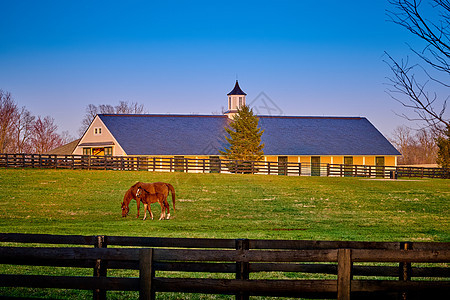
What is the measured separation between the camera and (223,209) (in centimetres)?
3080

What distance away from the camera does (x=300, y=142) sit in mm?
70000

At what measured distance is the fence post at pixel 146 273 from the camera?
7.32 metres

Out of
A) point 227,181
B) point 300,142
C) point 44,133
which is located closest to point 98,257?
point 227,181

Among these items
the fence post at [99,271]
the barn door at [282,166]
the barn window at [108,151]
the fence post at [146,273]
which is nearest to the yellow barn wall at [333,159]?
the barn door at [282,166]

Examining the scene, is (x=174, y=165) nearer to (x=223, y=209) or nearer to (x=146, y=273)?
(x=223, y=209)

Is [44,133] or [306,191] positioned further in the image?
[44,133]

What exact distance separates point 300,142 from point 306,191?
30.1 metres

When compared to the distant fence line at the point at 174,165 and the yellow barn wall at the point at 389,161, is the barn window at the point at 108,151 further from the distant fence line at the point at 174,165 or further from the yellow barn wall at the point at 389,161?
the yellow barn wall at the point at 389,161

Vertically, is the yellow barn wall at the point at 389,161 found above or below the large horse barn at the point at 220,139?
below

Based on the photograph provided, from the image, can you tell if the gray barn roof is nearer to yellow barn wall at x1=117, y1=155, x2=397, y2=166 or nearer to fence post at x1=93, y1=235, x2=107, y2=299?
yellow barn wall at x1=117, y1=155, x2=397, y2=166

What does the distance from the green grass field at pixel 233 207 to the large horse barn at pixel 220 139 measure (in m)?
14.5

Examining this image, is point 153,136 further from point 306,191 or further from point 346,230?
point 346,230

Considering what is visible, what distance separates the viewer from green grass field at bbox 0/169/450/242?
21859mm

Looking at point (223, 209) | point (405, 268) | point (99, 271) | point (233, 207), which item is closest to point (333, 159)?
point (233, 207)
